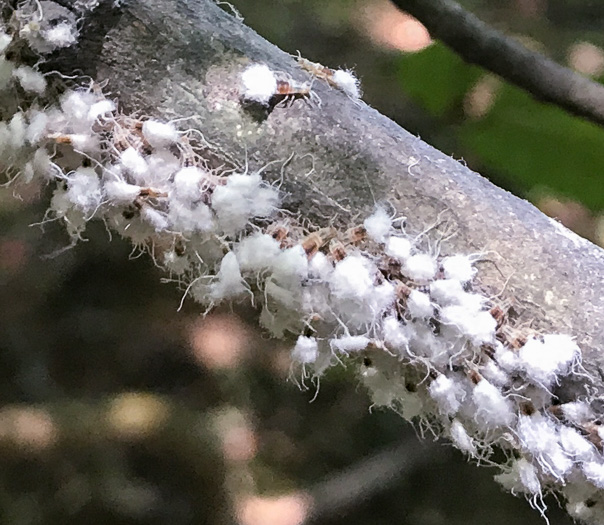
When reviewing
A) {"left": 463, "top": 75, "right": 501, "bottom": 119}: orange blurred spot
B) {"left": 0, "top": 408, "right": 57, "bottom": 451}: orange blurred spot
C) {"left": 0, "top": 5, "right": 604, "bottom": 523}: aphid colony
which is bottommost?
{"left": 0, "top": 408, "right": 57, "bottom": 451}: orange blurred spot

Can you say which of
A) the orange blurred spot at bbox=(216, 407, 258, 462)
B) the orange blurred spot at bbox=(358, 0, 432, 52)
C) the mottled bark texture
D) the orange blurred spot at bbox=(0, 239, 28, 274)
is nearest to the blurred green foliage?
the orange blurred spot at bbox=(358, 0, 432, 52)

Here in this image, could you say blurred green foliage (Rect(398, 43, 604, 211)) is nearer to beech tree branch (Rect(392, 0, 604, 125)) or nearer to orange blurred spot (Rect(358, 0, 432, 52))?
beech tree branch (Rect(392, 0, 604, 125))

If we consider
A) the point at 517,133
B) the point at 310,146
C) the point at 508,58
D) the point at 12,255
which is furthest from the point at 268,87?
the point at 12,255

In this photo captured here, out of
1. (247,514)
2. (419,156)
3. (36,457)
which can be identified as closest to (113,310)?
(36,457)

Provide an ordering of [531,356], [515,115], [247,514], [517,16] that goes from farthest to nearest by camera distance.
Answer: [517,16] → [247,514] → [515,115] → [531,356]

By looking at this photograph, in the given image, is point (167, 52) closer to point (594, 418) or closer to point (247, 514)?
point (594, 418)

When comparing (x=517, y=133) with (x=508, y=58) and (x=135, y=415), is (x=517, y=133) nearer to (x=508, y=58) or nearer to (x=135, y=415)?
(x=508, y=58)
